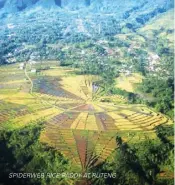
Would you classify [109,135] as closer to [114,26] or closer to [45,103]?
[45,103]

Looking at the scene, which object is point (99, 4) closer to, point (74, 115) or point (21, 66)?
point (21, 66)

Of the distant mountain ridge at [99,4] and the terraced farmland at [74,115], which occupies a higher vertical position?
the distant mountain ridge at [99,4]

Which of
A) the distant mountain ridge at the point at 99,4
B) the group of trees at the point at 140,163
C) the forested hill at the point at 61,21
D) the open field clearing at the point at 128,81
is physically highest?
the distant mountain ridge at the point at 99,4

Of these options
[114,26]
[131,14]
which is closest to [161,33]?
[114,26]

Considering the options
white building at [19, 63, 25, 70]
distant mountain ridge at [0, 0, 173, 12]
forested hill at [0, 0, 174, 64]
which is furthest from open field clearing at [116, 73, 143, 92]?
distant mountain ridge at [0, 0, 173, 12]

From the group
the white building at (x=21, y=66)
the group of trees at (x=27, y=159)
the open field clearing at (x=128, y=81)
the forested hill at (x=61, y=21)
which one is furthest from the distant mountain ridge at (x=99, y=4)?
the group of trees at (x=27, y=159)

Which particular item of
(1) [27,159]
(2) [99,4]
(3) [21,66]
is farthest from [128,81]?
Result: (2) [99,4]

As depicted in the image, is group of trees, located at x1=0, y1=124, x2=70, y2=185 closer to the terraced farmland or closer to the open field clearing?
the terraced farmland

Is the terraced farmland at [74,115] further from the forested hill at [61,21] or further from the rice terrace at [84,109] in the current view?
the forested hill at [61,21]
